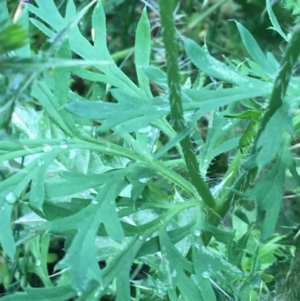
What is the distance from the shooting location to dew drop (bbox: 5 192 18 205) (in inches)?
26.4

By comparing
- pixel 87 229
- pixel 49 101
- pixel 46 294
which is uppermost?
pixel 49 101

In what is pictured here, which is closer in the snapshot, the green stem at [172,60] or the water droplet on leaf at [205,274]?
the green stem at [172,60]

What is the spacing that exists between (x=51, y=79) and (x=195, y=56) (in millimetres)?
232

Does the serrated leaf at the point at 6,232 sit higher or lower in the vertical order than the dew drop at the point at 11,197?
lower

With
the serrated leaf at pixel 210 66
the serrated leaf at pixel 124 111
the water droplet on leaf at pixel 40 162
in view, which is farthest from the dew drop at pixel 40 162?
the serrated leaf at pixel 210 66

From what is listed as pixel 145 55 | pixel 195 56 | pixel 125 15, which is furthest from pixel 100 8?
pixel 125 15

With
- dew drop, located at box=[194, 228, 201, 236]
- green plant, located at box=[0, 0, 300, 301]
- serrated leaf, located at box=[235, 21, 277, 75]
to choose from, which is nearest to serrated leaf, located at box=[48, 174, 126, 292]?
green plant, located at box=[0, 0, 300, 301]

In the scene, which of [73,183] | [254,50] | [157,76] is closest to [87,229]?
[73,183]

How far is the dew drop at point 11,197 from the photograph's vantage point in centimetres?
67

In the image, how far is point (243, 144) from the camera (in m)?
0.73

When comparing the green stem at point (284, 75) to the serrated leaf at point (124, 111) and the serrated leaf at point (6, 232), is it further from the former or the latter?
the serrated leaf at point (6, 232)

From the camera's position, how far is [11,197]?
2.21 feet

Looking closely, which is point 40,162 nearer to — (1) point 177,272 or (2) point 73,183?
(2) point 73,183

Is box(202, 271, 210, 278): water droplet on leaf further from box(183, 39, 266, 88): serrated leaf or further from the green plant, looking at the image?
box(183, 39, 266, 88): serrated leaf
